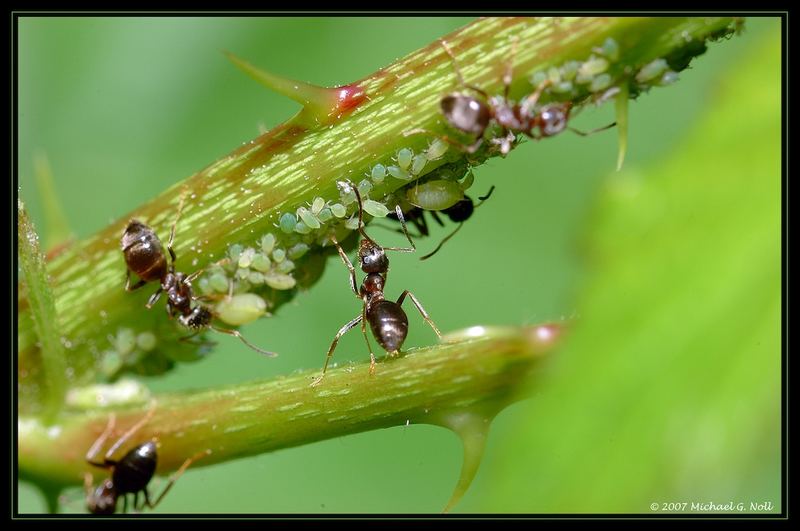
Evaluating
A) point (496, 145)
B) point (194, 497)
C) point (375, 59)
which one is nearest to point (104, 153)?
point (375, 59)

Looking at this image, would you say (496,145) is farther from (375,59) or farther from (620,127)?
(375,59)

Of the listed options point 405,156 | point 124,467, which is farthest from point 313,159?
point 124,467

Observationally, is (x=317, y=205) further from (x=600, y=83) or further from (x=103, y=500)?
(x=103, y=500)

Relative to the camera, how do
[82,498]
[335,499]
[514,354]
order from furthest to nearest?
[335,499]
[82,498]
[514,354]

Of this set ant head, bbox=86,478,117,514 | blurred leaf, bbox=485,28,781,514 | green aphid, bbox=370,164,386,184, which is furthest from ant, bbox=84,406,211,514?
blurred leaf, bbox=485,28,781,514

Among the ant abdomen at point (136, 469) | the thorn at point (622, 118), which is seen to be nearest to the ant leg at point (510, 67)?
the thorn at point (622, 118)

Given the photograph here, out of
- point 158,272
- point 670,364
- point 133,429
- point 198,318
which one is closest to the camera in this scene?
point 670,364

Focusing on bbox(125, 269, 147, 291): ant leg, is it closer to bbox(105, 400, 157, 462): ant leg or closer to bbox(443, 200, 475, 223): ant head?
bbox(105, 400, 157, 462): ant leg

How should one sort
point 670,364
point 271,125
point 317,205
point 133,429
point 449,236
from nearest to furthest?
point 670,364, point 317,205, point 133,429, point 449,236, point 271,125
